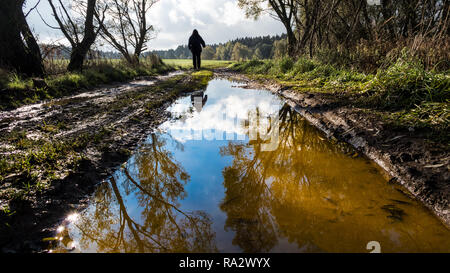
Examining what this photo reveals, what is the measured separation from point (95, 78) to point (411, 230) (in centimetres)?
977

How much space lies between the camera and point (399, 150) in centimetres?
244

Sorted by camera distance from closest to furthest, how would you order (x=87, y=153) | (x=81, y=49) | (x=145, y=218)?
(x=145, y=218), (x=87, y=153), (x=81, y=49)

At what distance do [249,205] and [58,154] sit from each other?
2217 mm

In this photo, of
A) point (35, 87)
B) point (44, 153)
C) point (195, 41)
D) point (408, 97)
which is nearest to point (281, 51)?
point (195, 41)

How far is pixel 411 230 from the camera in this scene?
5.25 feet

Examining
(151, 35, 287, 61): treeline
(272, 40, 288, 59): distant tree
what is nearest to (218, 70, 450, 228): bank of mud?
(272, 40, 288, 59): distant tree

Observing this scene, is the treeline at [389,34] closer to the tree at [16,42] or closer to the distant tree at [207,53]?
the tree at [16,42]

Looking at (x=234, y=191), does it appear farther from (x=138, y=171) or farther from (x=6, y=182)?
(x=6, y=182)

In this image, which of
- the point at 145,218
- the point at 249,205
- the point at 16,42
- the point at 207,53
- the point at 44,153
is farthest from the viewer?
the point at 207,53

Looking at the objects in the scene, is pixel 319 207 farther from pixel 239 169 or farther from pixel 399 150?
pixel 399 150

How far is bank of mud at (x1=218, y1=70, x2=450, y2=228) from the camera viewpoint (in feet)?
6.08

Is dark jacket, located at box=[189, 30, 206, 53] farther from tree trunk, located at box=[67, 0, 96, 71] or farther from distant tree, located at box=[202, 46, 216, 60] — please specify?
distant tree, located at box=[202, 46, 216, 60]

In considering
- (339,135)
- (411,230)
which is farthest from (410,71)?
(411,230)

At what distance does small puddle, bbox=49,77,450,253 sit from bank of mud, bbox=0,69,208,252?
18 centimetres
